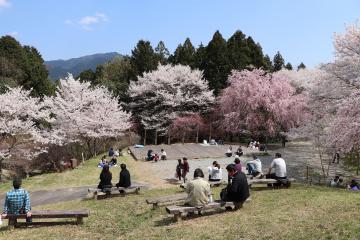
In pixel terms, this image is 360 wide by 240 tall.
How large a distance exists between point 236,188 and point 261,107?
30.3 metres

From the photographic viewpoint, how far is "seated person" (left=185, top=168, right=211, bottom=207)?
37.8 feet

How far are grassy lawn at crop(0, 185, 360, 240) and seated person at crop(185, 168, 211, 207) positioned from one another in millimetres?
480

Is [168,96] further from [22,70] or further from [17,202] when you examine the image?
[17,202]

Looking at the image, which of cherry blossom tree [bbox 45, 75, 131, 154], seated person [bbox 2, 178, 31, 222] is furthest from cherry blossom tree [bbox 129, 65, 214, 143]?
seated person [bbox 2, 178, 31, 222]

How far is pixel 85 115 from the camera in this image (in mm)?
39406

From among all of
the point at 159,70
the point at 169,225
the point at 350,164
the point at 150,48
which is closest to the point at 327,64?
the point at 350,164

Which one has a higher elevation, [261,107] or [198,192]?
[261,107]

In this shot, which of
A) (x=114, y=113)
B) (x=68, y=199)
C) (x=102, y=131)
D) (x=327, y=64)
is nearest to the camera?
(x=68, y=199)

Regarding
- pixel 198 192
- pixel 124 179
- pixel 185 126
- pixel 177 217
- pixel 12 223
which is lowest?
pixel 12 223

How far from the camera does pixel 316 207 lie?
38.7 feet

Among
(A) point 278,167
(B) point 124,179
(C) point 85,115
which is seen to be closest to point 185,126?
(C) point 85,115

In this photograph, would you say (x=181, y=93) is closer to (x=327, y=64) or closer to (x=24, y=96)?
(x=24, y=96)

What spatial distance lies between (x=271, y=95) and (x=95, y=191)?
26.8 meters

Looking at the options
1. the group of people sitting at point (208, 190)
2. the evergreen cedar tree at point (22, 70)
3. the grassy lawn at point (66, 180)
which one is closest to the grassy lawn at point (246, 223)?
the group of people sitting at point (208, 190)
